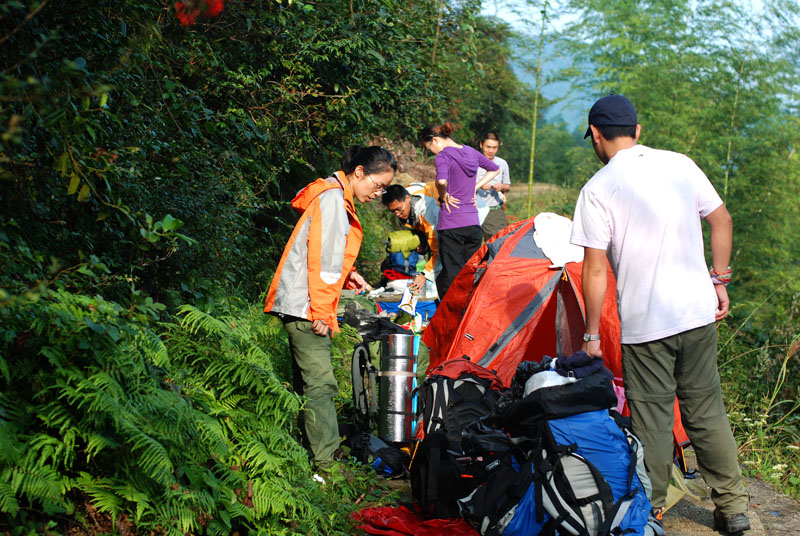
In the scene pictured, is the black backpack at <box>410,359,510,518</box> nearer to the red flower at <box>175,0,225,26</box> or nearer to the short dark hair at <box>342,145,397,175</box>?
the short dark hair at <box>342,145,397,175</box>

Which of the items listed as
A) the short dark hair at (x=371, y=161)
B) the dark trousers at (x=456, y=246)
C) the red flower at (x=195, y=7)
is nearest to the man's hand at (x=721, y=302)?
the short dark hair at (x=371, y=161)

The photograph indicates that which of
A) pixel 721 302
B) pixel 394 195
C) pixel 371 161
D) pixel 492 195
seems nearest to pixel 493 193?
pixel 492 195

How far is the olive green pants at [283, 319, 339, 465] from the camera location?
173 inches

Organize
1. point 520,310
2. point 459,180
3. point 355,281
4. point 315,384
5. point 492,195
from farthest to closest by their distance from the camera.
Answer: point 492,195 < point 459,180 < point 520,310 < point 355,281 < point 315,384

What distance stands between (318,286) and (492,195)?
17.6 ft

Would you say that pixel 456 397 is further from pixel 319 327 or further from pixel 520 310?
pixel 520 310

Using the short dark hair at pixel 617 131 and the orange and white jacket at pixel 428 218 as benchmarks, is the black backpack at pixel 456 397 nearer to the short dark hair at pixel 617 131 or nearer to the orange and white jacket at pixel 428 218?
the short dark hair at pixel 617 131

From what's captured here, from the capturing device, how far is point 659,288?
3.65 m

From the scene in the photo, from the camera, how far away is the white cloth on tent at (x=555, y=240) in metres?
5.62

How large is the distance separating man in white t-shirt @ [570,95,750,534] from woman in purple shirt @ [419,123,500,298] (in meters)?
3.94

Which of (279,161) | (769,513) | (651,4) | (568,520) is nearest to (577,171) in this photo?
(651,4)

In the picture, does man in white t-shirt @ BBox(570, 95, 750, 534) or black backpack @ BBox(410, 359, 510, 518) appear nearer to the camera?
man in white t-shirt @ BBox(570, 95, 750, 534)

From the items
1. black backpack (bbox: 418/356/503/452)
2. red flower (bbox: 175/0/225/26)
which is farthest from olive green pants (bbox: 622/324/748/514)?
red flower (bbox: 175/0/225/26)

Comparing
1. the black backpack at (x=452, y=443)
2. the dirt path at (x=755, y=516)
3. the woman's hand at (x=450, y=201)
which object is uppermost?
the woman's hand at (x=450, y=201)
